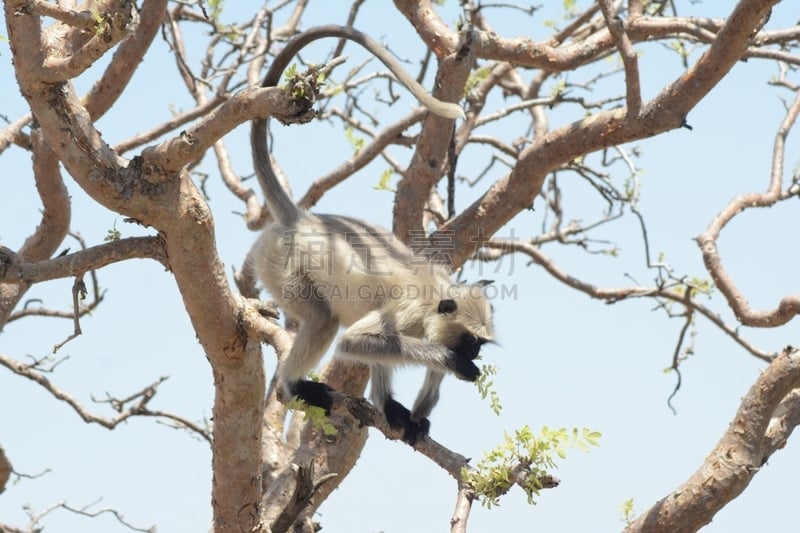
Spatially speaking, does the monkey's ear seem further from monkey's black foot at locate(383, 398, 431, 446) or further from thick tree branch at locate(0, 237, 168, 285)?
thick tree branch at locate(0, 237, 168, 285)

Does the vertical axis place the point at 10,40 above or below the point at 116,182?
above

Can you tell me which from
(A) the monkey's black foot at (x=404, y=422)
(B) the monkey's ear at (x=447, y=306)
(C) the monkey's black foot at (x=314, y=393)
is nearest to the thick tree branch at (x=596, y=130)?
(B) the monkey's ear at (x=447, y=306)

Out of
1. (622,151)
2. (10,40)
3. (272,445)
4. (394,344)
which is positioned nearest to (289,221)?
(394,344)

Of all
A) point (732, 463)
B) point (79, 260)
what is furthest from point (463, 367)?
point (79, 260)

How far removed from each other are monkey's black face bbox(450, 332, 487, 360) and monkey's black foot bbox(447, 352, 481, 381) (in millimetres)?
89

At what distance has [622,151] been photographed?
5758 mm

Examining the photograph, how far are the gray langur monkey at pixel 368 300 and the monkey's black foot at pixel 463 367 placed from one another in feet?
0.06

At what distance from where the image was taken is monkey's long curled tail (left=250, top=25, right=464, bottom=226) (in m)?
3.24

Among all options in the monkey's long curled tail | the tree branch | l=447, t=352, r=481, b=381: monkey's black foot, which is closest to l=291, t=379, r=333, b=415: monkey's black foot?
l=447, t=352, r=481, b=381: monkey's black foot

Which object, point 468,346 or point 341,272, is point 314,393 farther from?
point 468,346

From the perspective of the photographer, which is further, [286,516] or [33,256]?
[33,256]

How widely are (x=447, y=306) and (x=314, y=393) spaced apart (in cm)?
72

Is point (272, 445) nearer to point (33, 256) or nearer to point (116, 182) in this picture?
point (33, 256)

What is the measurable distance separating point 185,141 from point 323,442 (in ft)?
6.68
